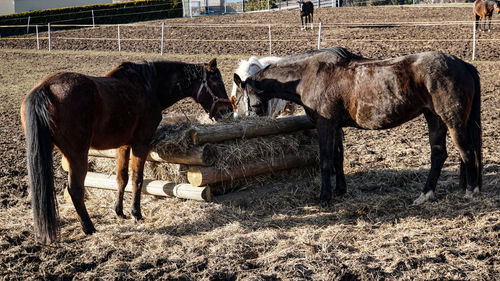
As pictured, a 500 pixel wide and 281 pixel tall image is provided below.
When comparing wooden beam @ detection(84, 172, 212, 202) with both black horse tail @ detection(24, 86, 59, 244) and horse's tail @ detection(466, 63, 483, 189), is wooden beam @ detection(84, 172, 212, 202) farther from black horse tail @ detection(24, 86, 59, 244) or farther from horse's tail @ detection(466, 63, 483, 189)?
horse's tail @ detection(466, 63, 483, 189)

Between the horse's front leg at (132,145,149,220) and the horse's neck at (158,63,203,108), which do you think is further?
the horse's neck at (158,63,203,108)

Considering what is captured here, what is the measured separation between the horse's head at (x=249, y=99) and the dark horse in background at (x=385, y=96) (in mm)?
60

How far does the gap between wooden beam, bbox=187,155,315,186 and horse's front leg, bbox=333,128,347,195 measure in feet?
1.73

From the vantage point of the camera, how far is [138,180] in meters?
5.18

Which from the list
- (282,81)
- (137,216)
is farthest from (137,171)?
(282,81)

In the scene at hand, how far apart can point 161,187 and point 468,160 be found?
10.6 ft

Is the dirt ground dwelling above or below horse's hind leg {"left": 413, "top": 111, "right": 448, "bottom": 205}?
below

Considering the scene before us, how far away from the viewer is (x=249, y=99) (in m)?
6.26

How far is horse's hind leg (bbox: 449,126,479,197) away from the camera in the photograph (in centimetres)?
518

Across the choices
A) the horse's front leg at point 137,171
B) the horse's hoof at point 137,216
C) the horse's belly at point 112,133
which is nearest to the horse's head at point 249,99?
the horse's front leg at point 137,171

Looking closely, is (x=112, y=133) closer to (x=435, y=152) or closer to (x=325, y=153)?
(x=325, y=153)

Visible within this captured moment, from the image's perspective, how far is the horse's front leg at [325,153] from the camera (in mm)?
5578

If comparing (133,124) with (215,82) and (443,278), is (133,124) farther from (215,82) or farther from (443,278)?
(443,278)

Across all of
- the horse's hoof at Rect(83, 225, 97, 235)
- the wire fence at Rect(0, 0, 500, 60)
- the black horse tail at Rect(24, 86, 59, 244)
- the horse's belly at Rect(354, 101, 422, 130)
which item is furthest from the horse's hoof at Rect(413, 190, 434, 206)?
the wire fence at Rect(0, 0, 500, 60)
